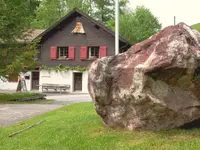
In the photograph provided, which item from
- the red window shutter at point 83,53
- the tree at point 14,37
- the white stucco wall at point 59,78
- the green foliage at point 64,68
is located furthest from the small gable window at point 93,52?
the tree at point 14,37

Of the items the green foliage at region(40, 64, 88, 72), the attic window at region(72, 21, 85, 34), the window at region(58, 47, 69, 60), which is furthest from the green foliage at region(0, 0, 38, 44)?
the window at region(58, 47, 69, 60)

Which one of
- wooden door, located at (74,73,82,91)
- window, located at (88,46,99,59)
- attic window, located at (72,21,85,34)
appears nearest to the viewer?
wooden door, located at (74,73,82,91)

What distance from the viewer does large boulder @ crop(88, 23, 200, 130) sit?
670 cm

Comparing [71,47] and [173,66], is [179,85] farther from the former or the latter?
[71,47]

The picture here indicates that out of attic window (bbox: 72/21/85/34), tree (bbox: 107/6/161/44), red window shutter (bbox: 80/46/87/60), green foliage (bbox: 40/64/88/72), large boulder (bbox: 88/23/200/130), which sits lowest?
large boulder (bbox: 88/23/200/130)

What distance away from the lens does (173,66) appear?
660 centimetres

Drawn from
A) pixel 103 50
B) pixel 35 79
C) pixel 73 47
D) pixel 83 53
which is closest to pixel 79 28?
pixel 73 47

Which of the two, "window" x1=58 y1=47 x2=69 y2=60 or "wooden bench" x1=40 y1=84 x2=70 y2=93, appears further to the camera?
"window" x1=58 y1=47 x2=69 y2=60

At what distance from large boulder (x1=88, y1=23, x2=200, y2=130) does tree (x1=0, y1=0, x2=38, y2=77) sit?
1342cm

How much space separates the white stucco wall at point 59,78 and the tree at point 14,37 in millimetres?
14551

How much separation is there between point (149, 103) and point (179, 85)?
677 mm

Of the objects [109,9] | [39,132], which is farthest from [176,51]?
[109,9]

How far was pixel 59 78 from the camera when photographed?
3719cm

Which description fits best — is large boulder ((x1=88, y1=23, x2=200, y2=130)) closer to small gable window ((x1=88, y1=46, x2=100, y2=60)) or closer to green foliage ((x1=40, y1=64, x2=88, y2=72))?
green foliage ((x1=40, y1=64, x2=88, y2=72))
